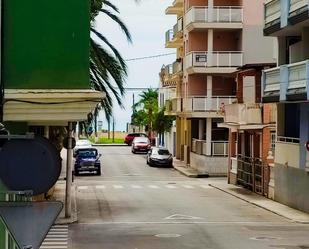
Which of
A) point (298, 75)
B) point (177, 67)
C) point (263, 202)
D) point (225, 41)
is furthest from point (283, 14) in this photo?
point (177, 67)

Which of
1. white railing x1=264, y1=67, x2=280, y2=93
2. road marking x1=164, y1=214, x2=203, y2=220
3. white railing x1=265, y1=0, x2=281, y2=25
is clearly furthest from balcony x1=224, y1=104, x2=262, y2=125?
road marking x1=164, y1=214, x2=203, y2=220

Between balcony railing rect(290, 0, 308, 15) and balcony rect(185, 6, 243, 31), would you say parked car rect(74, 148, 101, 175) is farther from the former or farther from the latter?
balcony railing rect(290, 0, 308, 15)

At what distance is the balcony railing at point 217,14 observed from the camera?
2050 inches

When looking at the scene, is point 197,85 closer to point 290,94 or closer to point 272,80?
point 272,80

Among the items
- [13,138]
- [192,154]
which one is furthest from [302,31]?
[192,154]

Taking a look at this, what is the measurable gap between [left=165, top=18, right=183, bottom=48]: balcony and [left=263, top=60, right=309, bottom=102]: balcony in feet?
104

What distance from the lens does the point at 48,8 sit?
8.49m

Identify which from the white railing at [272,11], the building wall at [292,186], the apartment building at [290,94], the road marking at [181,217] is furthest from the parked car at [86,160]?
the road marking at [181,217]

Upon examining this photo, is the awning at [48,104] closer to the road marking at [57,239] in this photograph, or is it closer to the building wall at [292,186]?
the road marking at [57,239]

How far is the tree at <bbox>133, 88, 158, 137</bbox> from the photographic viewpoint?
92894 millimetres

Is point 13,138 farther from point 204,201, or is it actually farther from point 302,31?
point 204,201

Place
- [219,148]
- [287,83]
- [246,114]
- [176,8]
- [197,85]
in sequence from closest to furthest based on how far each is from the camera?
[287,83] → [246,114] → [219,148] → [197,85] → [176,8]

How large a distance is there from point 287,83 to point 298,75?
137 cm

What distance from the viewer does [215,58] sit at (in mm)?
52562
